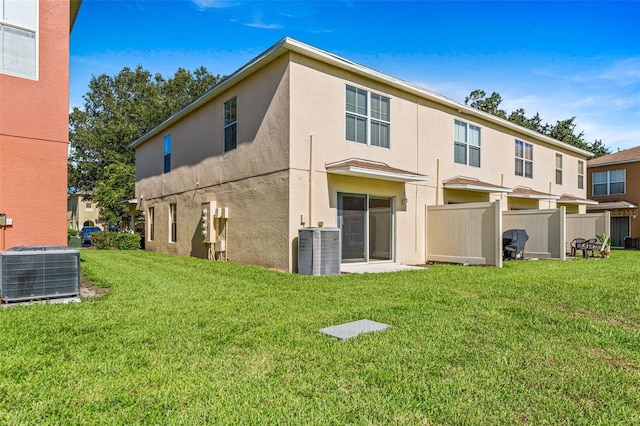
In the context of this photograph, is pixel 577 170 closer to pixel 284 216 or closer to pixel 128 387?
pixel 284 216

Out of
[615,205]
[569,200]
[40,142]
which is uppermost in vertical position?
[40,142]

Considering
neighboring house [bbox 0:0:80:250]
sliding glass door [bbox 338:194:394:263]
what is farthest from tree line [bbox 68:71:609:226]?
sliding glass door [bbox 338:194:394:263]

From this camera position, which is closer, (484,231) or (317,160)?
(317,160)

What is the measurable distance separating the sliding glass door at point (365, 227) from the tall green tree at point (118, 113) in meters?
27.5

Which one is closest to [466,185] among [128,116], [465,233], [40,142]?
[465,233]

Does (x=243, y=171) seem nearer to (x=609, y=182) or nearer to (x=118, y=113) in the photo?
(x=609, y=182)

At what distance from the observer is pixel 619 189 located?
2372 cm

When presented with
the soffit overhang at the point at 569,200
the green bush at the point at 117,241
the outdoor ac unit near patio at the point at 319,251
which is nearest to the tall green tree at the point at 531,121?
the soffit overhang at the point at 569,200

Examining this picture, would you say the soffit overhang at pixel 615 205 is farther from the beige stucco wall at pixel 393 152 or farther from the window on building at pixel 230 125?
the window on building at pixel 230 125

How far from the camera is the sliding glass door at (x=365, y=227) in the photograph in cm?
1069

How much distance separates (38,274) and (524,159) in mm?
19056

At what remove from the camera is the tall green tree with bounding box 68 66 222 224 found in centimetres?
3388

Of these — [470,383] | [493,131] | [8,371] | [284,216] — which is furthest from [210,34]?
[470,383]

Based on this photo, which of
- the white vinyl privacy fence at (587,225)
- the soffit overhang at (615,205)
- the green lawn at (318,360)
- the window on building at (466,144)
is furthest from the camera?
the soffit overhang at (615,205)
